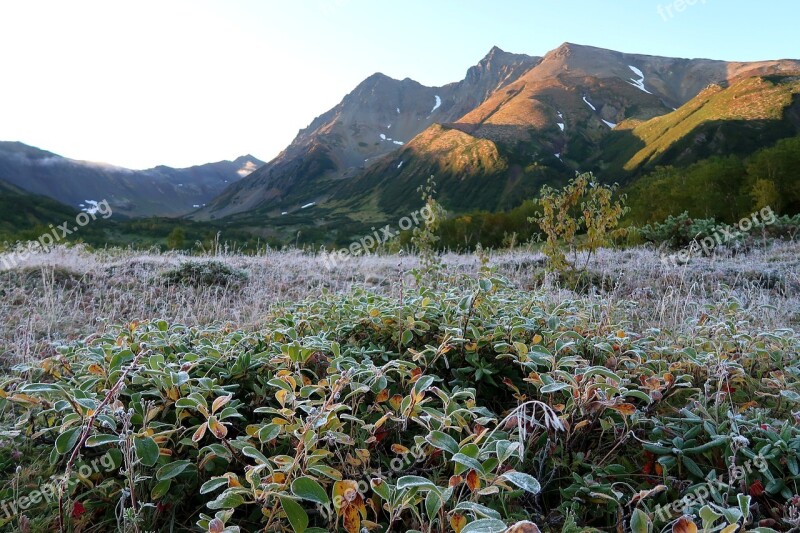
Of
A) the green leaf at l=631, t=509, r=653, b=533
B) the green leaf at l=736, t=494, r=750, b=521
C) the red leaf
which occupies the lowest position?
the red leaf

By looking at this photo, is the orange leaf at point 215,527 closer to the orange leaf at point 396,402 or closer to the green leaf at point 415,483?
the green leaf at point 415,483

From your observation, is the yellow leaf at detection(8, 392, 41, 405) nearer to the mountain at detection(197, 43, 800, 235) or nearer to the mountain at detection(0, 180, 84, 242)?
the mountain at detection(0, 180, 84, 242)

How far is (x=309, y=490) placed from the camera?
1391 millimetres

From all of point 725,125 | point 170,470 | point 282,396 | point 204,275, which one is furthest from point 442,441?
point 725,125

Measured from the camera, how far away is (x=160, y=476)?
174cm

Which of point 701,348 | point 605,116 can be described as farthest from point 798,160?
point 605,116

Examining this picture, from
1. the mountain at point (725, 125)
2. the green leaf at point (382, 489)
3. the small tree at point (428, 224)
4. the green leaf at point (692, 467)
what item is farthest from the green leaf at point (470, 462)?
the mountain at point (725, 125)

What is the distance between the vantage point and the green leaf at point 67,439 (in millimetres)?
1728

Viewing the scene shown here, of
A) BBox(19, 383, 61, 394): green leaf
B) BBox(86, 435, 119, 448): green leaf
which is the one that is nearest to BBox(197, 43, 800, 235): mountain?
BBox(19, 383, 61, 394): green leaf

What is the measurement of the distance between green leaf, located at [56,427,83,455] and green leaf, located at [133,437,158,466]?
259mm

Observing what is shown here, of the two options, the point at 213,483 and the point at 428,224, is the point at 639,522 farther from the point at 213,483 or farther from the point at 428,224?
the point at 428,224

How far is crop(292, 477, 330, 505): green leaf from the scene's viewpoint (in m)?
1.37

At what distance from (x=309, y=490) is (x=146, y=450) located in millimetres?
787

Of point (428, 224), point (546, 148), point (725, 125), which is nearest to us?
point (428, 224)
